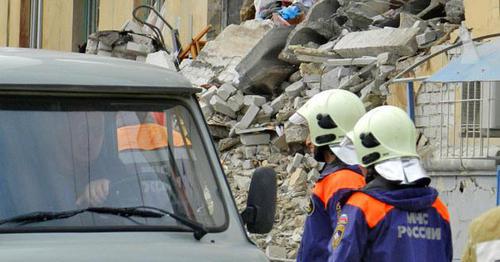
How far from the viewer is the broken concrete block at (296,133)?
587 inches

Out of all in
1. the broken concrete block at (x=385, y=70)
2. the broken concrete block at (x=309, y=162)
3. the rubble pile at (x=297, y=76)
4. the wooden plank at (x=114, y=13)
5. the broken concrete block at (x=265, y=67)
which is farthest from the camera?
the wooden plank at (x=114, y=13)

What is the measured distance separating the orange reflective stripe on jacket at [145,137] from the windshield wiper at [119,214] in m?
0.31

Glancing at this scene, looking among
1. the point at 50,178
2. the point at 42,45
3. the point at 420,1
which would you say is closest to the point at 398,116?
the point at 50,178

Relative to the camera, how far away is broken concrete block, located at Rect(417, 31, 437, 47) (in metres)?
14.2

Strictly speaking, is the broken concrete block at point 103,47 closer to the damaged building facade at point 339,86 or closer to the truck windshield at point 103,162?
the damaged building facade at point 339,86

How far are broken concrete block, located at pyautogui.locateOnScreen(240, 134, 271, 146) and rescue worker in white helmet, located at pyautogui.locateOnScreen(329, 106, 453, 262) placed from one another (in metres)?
9.24

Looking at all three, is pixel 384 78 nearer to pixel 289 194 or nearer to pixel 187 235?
pixel 289 194

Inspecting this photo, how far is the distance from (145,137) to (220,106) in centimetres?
999

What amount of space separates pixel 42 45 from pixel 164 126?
2259 centimetres

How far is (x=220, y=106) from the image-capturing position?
647 inches

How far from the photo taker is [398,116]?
21.9 feet

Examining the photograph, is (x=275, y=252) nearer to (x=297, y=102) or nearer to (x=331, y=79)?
(x=331, y=79)

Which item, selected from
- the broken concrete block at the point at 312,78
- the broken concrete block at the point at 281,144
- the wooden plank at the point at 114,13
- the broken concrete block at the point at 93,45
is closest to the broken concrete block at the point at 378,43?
the broken concrete block at the point at 312,78

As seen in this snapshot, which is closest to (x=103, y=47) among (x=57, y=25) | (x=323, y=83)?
(x=323, y=83)
